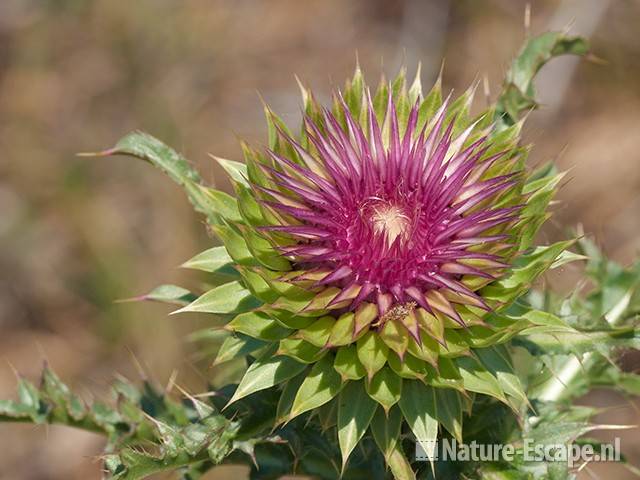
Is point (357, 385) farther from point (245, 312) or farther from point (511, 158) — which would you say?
point (511, 158)

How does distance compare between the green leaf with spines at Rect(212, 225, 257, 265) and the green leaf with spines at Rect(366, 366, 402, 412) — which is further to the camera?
the green leaf with spines at Rect(212, 225, 257, 265)

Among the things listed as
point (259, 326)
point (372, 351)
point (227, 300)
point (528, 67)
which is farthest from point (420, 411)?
point (528, 67)

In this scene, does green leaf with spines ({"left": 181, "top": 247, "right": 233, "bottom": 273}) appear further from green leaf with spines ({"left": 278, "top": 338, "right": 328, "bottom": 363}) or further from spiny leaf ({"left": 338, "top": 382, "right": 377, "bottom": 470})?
spiny leaf ({"left": 338, "top": 382, "right": 377, "bottom": 470})

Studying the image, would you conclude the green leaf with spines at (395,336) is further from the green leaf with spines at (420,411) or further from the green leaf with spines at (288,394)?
the green leaf with spines at (288,394)

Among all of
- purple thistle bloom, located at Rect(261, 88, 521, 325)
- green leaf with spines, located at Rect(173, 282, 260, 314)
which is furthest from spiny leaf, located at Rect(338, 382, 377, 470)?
green leaf with spines, located at Rect(173, 282, 260, 314)

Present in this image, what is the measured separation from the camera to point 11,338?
25.5 ft

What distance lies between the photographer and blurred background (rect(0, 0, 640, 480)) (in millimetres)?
7477

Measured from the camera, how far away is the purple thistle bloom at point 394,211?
2.78 metres

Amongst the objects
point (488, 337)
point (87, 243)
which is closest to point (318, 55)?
point (87, 243)

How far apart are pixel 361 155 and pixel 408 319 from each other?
0.67 metres

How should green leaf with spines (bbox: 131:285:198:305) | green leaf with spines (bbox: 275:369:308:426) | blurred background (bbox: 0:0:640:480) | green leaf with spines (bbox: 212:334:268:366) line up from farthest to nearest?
1. blurred background (bbox: 0:0:640:480)
2. green leaf with spines (bbox: 131:285:198:305)
3. green leaf with spines (bbox: 212:334:268:366)
4. green leaf with spines (bbox: 275:369:308:426)

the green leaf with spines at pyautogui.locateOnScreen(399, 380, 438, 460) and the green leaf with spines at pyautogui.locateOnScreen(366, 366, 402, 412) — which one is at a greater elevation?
the green leaf with spines at pyautogui.locateOnScreen(366, 366, 402, 412)

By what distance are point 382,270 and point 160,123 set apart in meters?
5.64

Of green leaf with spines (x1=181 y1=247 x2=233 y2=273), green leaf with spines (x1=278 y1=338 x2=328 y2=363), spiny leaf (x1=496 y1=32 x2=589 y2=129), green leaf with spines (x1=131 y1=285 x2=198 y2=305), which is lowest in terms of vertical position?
green leaf with spines (x1=278 y1=338 x2=328 y2=363)
